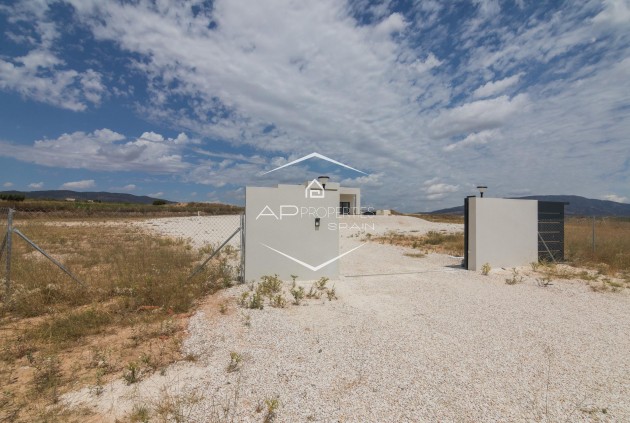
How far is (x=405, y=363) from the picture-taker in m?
3.65

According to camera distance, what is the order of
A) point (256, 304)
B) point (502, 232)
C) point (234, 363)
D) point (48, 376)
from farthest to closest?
1. point (502, 232)
2. point (256, 304)
3. point (234, 363)
4. point (48, 376)

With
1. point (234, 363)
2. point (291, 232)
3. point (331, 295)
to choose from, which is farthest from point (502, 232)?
point (234, 363)

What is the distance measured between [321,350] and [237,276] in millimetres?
4221

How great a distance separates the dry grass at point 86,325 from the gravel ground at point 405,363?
310 mm

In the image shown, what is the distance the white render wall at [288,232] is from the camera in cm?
716

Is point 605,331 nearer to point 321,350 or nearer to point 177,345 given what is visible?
point 321,350

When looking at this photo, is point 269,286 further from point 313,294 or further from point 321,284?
point 321,284

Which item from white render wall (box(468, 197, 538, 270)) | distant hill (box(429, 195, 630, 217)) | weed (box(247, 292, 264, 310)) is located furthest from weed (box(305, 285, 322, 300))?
distant hill (box(429, 195, 630, 217))

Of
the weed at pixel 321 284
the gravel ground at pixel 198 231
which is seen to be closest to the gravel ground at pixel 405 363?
the weed at pixel 321 284

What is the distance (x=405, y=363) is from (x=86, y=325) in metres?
4.44

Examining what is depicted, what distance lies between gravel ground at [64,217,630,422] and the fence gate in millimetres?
3978

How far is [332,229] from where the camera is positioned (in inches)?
303

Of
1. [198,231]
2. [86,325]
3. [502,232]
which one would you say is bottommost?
[86,325]

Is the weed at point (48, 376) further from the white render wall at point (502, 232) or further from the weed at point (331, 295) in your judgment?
the white render wall at point (502, 232)
